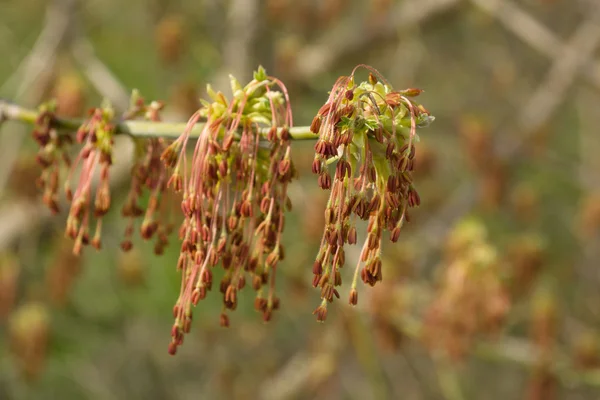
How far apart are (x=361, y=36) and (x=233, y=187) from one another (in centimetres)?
345

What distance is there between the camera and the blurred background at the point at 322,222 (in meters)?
3.64

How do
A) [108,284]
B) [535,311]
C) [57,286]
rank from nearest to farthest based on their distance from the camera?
[535,311] < [57,286] < [108,284]

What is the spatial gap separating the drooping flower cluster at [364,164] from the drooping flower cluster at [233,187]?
0.37ft

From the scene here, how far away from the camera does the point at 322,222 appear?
4.38 metres

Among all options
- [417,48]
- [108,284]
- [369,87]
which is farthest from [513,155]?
[108,284]

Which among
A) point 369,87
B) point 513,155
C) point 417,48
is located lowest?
point 369,87

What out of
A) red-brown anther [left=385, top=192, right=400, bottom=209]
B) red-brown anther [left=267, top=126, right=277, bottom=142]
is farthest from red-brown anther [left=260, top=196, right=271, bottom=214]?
red-brown anther [left=385, top=192, right=400, bottom=209]

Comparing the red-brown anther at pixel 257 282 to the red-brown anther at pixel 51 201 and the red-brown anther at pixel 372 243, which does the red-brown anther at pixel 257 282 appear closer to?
the red-brown anther at pixel 372 243

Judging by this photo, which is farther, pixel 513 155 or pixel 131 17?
pixel 131 17

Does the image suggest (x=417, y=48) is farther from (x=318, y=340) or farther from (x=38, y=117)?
(x=38, y=117)

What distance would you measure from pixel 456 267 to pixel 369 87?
225 centimetres

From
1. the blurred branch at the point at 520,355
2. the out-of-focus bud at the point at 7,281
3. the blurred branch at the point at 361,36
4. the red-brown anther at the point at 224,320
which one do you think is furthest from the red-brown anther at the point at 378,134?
the blurred branch at the point at 361,36

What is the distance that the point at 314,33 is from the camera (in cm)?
527

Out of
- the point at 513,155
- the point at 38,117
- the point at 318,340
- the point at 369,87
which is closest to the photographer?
the point at 369,87
